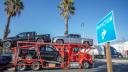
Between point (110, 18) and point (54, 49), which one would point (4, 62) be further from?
point (110, 18)

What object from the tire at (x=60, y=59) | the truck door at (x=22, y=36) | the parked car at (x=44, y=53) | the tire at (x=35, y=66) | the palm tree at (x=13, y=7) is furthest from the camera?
the palm tree at (x=13, y=7)

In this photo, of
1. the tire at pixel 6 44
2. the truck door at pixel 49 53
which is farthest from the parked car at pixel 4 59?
the truck door at pixel 49 53

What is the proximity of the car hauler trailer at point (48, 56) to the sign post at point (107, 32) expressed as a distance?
15172 mm

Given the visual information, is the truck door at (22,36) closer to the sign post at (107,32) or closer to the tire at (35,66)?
the tire at (35,66)

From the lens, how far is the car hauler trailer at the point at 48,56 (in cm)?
1948

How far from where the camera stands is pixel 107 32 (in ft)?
13.9

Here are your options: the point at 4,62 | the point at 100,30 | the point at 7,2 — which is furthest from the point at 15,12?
the point at 100,30

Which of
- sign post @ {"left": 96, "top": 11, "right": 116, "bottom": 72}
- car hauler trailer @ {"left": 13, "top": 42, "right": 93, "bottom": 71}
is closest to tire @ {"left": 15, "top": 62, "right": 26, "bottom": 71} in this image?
car hauler trailer @ {"left": 13, "top": 42, "right": 93, "bottom": 71}

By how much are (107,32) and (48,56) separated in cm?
1629

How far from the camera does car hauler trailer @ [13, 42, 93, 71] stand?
19484 millimetres

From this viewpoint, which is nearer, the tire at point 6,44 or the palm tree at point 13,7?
the tire at point 6,44

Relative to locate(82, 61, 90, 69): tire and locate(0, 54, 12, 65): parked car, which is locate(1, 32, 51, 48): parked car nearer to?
locate(0, 54, 12, 65): parked car

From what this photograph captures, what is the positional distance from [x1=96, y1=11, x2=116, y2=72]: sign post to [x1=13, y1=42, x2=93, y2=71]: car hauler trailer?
1517cm

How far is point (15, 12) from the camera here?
3828 centimetres
